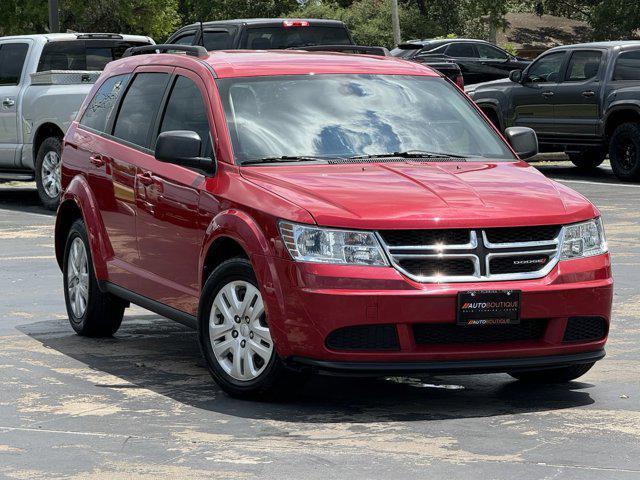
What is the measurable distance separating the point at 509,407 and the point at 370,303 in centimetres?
100

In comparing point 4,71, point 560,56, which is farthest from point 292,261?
point 560,56

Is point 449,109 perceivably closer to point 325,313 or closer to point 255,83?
point 255,83

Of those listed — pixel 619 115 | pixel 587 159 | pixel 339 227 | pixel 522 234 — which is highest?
pixel 339 227

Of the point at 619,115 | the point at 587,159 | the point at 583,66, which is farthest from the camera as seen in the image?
the point at 587,159

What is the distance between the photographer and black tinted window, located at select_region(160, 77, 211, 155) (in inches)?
328

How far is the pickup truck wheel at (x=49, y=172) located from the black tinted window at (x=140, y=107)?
8.98 m

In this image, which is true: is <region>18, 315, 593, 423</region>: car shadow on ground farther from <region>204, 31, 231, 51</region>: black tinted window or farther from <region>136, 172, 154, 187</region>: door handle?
<region>204, 31, 231, 51</region>: black tinted window

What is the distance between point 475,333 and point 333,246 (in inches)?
30.5

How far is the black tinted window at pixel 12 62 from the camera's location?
63.1ft

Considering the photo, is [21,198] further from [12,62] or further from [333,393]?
[333,393]

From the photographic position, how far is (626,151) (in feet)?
71.6

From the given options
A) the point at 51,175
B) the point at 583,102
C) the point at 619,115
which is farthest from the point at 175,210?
the point at 583,102

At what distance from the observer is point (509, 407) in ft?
24.5

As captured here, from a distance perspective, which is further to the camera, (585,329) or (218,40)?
(218,40)
